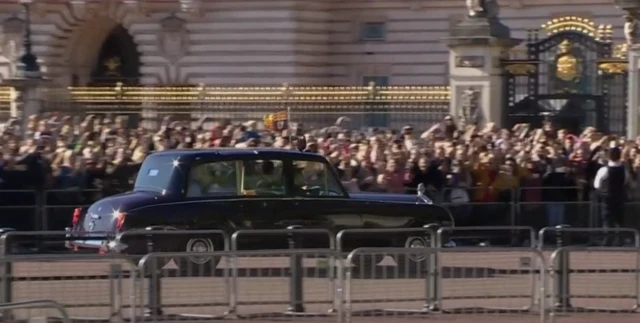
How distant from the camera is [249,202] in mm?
18562

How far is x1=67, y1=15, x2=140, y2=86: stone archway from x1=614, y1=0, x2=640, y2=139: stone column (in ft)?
76.5

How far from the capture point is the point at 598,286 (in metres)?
15.0

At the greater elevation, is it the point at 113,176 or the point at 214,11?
the point at 214,11

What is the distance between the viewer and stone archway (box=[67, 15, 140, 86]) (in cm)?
5047

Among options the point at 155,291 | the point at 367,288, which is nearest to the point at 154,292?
the point at 155,291

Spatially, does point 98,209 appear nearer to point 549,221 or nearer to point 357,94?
point 549,221

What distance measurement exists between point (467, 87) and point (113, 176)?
9.38 m

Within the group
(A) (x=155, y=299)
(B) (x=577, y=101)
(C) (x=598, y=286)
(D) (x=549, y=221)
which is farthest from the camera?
(B) (x=577, y=101)

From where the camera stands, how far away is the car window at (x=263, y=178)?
18688 mm

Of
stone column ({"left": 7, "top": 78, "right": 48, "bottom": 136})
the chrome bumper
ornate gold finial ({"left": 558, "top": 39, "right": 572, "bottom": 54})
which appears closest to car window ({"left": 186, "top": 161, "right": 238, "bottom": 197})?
the chrome bumper

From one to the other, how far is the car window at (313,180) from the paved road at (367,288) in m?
4.11

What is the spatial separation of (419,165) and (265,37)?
2619 centimetres

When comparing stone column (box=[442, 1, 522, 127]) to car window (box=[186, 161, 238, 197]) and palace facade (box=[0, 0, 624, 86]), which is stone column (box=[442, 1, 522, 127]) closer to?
car window (box=[186, 161, 238, 197])

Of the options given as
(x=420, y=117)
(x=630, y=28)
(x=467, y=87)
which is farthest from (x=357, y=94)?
(x=630, y=28)
